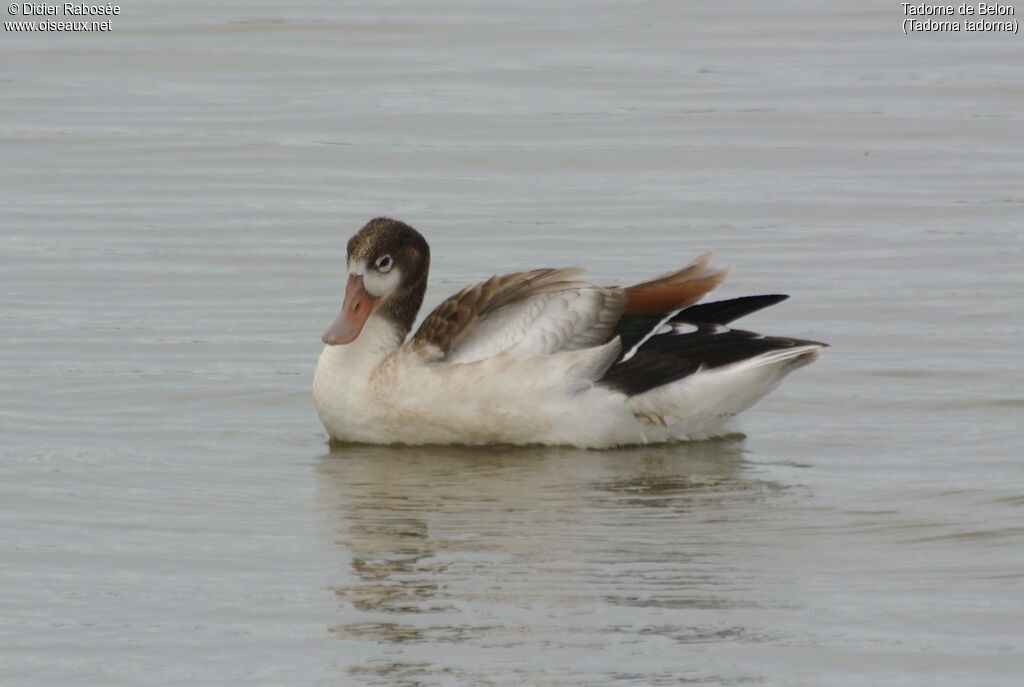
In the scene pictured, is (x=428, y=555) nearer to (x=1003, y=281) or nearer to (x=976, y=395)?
(x=976, y=395)

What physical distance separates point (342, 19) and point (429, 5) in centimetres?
129

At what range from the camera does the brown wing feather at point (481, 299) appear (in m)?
9.87

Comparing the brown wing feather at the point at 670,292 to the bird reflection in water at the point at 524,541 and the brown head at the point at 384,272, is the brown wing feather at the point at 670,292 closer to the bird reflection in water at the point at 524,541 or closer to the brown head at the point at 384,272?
the bird reflection in water at the point at 524,541

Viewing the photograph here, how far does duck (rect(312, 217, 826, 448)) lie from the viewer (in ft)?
32.0

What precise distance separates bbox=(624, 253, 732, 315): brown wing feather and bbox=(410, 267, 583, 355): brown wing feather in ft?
0.97

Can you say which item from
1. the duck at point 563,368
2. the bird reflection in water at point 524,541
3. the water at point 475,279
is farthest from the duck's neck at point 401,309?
the bird reflection in water at point 524,541

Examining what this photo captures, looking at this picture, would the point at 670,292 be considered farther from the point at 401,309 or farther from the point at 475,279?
the point at 475,279

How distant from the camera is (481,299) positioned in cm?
989

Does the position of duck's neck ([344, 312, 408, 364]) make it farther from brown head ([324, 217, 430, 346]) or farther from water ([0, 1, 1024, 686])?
water ([0, 1, 1024, 686])

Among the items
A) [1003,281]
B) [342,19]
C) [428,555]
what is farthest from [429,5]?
[428,555]

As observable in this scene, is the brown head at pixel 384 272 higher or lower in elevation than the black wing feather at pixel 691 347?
higher

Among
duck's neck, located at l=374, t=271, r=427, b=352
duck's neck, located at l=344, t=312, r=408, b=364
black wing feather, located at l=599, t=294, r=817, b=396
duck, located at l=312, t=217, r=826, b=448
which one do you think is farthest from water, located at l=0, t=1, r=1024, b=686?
duck's neck, located at l=374, t=271, r=427, b=352

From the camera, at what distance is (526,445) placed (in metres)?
9.88

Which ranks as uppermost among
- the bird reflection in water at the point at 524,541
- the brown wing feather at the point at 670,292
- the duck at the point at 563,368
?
the brown wing feather at the point at 670,292
